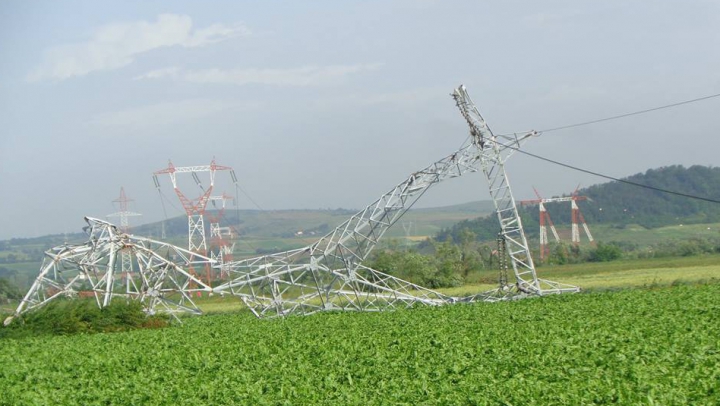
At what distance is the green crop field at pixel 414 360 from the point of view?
16156 mm

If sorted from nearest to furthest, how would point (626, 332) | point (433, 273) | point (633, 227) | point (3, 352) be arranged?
point (626, 332)
point (3, 352)
point (433, 273)
point (633, 227)

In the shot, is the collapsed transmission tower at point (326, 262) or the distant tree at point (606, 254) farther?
the distant tree at point (606, 254)

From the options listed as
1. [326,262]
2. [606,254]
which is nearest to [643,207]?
[606,254]

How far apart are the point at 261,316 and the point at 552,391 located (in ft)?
84.2

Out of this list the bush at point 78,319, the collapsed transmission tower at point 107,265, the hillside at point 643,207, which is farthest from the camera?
the hillside at point 643,207

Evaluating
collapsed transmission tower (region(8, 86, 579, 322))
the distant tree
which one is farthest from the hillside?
collapsed transmission tower (region(8, 86, 579, 322))

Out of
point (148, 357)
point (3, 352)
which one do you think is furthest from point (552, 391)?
point (3, 352)

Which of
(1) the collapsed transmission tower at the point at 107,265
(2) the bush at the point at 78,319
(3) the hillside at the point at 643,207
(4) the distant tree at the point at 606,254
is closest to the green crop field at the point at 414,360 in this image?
(2) the bush at the point at 78,319

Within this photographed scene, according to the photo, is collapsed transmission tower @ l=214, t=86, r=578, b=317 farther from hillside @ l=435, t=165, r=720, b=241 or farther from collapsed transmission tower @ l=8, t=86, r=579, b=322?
hillside @ l=435, t=165, r=720, b=241

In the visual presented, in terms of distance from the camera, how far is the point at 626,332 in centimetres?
2327

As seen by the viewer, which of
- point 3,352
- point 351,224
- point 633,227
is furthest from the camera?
point 633,227

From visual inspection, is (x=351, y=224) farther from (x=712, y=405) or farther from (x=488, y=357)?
(x=712, y=405)

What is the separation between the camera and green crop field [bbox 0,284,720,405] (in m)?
16.2

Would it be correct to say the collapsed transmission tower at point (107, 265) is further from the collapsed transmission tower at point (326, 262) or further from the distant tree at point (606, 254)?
the distant tree at point (606, 254)
